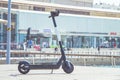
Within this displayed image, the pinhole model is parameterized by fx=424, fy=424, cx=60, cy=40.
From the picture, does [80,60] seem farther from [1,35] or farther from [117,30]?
[117,30]

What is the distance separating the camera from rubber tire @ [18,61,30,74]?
16266 millimetres

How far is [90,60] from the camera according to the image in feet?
165

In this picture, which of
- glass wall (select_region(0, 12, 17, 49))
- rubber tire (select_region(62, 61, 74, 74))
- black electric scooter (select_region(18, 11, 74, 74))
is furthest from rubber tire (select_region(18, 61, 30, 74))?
glass wall (select_region(0, 12, 17, 49))

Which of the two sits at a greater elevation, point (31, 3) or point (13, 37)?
point (31, 3)

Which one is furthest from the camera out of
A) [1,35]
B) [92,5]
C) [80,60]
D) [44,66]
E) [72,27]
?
[92,5]

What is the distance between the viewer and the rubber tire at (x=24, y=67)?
1627 cm

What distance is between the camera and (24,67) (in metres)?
16.3

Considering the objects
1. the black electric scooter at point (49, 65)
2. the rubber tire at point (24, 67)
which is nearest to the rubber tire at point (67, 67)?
the black electric scooter at point (49, 65)

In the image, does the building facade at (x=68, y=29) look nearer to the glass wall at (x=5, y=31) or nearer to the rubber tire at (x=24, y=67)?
the glass wall at (x=5, y=31)

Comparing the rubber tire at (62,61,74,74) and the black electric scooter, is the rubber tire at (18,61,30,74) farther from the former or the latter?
the rubber tire at (62,61,74,74)

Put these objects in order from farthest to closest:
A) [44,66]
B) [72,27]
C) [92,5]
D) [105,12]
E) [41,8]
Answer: [92,5]
[105,12]
[41,8]
[72,27]
[44,66]

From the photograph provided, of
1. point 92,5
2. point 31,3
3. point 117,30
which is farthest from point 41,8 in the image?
point 92,5

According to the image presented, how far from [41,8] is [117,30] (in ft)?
51.1

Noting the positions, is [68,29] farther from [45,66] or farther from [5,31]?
[45,66]
